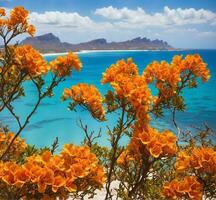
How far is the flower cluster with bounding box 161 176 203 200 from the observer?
3617 millimetres

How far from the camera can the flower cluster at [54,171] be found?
2961mm

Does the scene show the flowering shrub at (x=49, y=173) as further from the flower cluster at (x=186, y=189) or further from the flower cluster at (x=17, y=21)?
the flower cluster at (x=17, y=21)

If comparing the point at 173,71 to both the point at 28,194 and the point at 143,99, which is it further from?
the point at 28,194

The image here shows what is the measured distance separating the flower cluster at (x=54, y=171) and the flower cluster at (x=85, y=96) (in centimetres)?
147

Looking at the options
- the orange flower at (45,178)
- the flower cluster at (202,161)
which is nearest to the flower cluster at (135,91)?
the flower cluster at (202,161)

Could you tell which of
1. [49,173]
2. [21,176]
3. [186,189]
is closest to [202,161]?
[186,189]

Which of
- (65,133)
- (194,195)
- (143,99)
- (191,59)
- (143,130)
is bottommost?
(65,133)

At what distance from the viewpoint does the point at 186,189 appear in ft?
11.9

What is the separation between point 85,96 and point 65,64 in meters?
0.64

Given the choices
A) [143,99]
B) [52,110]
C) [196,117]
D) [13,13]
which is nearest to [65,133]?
[52,110]

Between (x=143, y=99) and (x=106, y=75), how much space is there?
0.71m

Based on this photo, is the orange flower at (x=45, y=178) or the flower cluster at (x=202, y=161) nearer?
the orange flower at (x=45, y=178)

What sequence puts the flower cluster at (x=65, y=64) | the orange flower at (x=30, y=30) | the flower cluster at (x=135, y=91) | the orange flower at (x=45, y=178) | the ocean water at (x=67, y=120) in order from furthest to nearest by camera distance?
the ocean water at (x=67, y=120) < the orange flower at (x=30, y=30) < the flower cluster at (x=65, y=64) < the flower cluster at (x=135, y=91) < the orange flower at (x=45, y=178)

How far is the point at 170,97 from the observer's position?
16.6 feet
